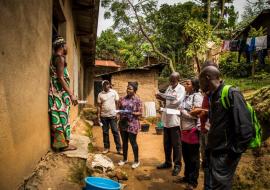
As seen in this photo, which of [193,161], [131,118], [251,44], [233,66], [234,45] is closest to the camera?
[193,161]

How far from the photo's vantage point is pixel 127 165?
19.3ft

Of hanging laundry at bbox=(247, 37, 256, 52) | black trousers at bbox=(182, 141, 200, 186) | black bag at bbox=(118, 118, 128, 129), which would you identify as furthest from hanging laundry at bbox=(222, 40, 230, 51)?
black trousers at bbox=(182, 141, 200, 186)

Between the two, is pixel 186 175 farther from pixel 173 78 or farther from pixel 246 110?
pixel 246 110

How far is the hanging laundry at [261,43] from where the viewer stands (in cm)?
1293

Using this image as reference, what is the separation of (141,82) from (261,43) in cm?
663

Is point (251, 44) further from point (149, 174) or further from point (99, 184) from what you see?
point (99, 184)

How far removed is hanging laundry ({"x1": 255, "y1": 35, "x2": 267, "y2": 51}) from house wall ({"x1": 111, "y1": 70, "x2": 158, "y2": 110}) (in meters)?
5.67

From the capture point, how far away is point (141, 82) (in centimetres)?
1595

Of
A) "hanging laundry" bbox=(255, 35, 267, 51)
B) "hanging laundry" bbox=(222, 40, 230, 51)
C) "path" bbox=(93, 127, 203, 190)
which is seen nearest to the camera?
"path" bbox=(93, 127, 203, 190)

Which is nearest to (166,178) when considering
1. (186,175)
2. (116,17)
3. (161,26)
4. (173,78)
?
(186,175)

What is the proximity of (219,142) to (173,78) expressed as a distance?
2.59 m

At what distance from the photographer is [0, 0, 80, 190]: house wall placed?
2.12 meters

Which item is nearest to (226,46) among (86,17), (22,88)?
(86,17)

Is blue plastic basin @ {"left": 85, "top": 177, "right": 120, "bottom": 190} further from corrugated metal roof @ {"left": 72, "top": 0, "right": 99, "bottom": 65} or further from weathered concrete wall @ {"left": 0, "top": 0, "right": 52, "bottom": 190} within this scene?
corrugated metal roof @ {"left": 72, "top": 0, "right": 99, "bottom": 65}
